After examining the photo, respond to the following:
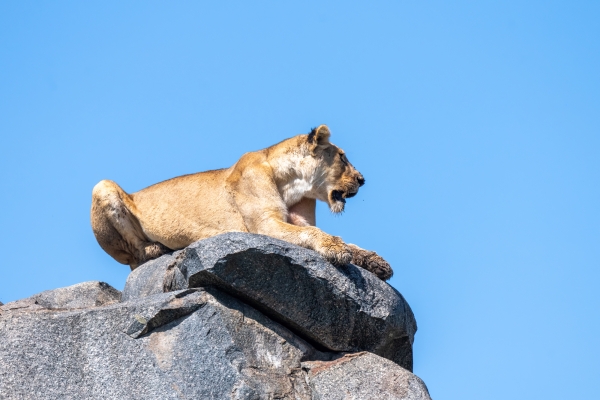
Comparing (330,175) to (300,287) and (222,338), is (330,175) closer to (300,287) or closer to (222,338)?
(300,287)

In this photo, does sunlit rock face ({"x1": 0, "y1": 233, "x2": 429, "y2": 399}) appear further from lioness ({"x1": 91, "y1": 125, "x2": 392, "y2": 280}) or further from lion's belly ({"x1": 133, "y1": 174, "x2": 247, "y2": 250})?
lion's belly ({"x1": 133, "y1": 174, "x2": 247, "y2": 250})

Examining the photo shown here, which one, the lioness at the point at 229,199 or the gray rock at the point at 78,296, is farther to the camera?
the lioness at the point at 229,199

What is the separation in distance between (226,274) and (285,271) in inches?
34.1

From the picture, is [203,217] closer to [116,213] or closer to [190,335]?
[116,213]

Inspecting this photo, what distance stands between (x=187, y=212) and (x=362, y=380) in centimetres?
529

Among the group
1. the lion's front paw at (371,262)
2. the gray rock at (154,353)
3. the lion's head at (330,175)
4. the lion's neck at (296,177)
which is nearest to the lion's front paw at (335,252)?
the lion's front paw at (371,262)

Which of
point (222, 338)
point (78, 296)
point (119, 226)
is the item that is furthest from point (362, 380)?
point (119, 226)

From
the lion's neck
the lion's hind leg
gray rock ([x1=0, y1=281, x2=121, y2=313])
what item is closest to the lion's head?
the lion's neck

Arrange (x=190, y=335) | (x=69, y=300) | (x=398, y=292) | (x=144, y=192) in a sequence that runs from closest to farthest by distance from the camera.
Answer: (x=190, y=335), (x=398, y=292), (x=69, y=300), (x=144, y=192)

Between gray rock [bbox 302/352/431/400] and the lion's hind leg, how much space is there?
5.13 m

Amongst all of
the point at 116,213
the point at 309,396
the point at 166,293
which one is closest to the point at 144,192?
the point at 116,213

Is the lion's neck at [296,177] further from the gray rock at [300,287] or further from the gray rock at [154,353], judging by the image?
the gray rock at [154,353]

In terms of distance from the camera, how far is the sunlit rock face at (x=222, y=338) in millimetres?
13359

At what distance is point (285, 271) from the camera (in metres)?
14.1
